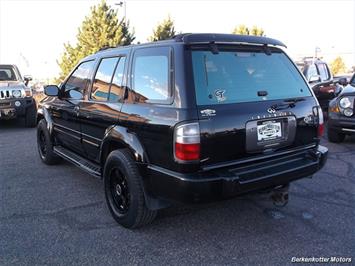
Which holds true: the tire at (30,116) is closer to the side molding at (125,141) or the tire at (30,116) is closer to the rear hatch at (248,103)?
the side molding at (125,141)

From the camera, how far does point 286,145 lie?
342 centimetres

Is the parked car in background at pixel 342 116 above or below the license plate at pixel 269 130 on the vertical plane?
below

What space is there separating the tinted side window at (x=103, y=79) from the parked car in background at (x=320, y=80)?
6.63m

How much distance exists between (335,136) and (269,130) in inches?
177

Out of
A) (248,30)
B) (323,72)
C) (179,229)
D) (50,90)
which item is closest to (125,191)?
(179,229)

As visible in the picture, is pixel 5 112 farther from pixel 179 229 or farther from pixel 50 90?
pixel 179 229

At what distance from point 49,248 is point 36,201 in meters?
1.29

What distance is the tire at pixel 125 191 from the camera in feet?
11.0

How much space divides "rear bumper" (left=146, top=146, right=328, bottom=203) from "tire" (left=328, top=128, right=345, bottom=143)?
4000mm

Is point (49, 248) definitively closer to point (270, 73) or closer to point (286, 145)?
point (286, 145)

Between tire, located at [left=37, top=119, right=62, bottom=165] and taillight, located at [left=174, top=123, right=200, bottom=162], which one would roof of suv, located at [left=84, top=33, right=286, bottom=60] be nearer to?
taillight, located at [left=174, top=123, right=200, bottom=162]

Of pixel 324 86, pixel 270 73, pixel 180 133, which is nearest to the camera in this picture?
pixel 180 133

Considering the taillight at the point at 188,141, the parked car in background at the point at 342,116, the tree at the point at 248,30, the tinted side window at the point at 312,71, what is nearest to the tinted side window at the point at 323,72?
the tinted side window at the point at 312,71

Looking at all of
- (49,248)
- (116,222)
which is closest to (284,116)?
(116,222)
